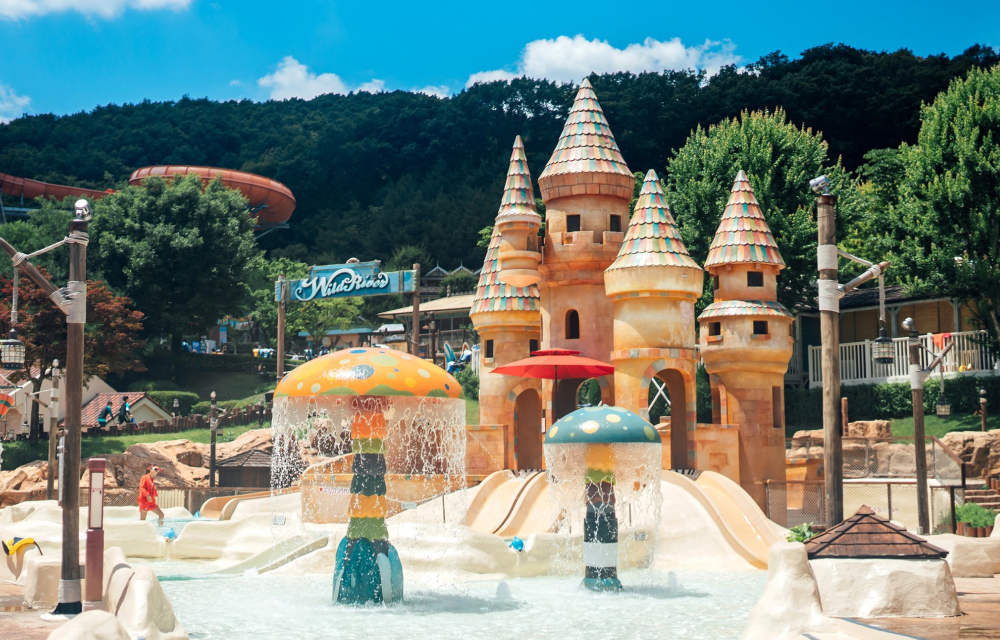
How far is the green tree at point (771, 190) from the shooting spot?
36500 mm

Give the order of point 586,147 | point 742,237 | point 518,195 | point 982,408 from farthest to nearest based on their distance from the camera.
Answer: point 982,408, point 518,195, point 586,147, point 742,237

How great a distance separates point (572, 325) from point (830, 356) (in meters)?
13.9

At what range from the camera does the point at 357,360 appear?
48.0ft

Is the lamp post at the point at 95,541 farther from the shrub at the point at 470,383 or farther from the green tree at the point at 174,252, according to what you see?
the green tree at the point at 174,252

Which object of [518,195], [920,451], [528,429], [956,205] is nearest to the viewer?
[920,451]

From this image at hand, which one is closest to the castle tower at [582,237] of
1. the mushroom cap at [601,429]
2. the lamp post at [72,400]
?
the mushroom cap at [601,429]

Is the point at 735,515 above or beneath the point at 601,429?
beneath

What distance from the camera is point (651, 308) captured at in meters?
25.7

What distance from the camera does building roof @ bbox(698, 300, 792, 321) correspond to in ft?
87.5

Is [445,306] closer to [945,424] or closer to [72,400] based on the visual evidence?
[945,424]

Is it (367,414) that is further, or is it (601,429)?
(601,429)

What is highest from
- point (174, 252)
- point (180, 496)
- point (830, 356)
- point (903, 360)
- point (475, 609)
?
point (174, 252)

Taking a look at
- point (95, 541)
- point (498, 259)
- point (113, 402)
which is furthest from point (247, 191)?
point (95, 541)

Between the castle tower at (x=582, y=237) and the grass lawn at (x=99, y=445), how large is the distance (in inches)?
803
